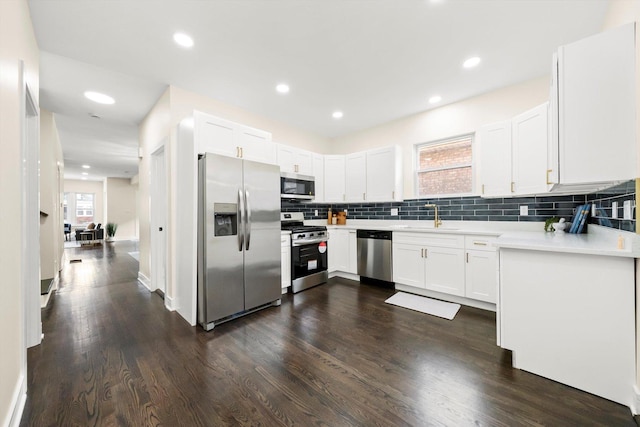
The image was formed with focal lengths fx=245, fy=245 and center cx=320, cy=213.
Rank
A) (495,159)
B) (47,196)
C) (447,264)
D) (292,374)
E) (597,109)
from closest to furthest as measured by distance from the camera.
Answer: (597,109), (292,374), (495,159), (447,264), (47,196)

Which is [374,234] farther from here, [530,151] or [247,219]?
[530,151]

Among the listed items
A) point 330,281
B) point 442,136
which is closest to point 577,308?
point 442,136

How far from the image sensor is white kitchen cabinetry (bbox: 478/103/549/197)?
2600mm

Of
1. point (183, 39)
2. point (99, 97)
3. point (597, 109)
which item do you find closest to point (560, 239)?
point (597, 109)

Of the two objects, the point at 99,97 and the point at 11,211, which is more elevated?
the point at 99,97

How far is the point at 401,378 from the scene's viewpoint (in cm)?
174

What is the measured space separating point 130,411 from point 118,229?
12.0 metres

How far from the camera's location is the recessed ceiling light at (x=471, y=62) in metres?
2.58

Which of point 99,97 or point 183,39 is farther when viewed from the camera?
point 99,97

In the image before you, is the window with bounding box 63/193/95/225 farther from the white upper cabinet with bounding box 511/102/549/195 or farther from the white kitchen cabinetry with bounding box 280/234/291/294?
the white upper cabinet with bounding box 511/102/549/195

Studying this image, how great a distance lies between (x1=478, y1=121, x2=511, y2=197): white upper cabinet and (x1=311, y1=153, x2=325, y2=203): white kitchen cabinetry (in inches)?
98.1

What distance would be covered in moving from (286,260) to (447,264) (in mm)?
2152

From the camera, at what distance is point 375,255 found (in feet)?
12.6

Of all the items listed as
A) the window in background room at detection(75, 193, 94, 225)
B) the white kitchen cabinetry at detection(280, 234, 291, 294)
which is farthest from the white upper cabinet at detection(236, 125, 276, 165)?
the window in background room at detection(75, 193, 94, 225)
